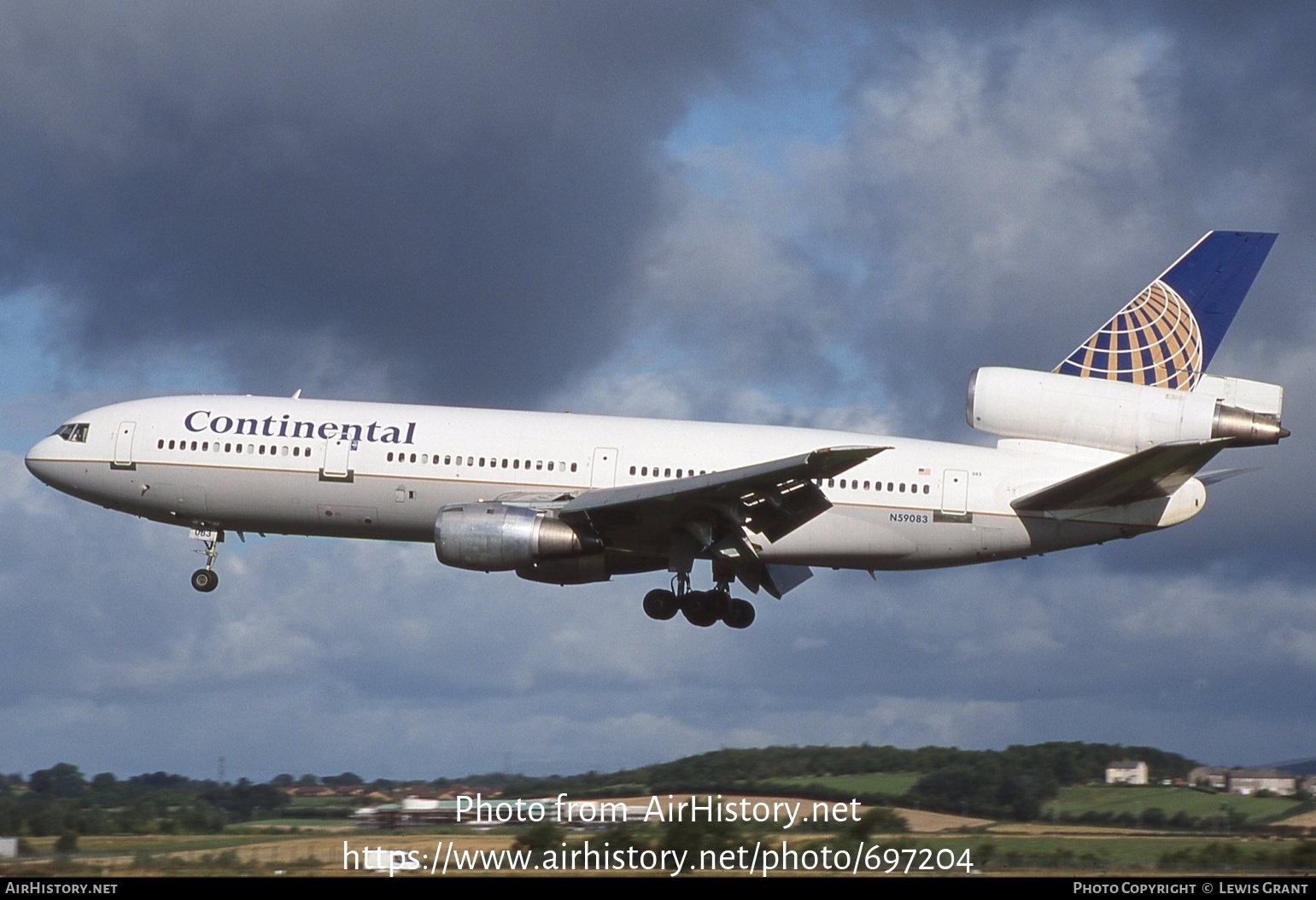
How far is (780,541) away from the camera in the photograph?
33750 millimetres

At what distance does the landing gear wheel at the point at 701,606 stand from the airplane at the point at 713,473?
45mm

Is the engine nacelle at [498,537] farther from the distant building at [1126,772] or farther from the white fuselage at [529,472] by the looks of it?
the distant building at [1126,772]

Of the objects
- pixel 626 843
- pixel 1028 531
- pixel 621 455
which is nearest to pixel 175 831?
pixel 626 843

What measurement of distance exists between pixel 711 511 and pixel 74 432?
16.0 metres

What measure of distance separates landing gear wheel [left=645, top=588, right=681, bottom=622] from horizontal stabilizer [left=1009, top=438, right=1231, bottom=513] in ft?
26.9

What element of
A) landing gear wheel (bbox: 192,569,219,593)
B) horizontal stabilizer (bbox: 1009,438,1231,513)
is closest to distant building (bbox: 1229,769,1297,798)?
horizontal stabilizer (bbox: 1009,438,1231,513)

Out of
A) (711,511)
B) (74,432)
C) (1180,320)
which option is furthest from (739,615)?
(74,432)

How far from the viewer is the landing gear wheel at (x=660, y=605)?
35000 mm

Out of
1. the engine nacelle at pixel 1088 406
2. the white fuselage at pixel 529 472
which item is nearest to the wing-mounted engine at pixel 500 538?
the white fuselage at pixel 529 472

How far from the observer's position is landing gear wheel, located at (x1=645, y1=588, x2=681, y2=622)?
35.0 metres

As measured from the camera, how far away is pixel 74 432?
119 ft

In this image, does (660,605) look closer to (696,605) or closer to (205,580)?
(696,605)

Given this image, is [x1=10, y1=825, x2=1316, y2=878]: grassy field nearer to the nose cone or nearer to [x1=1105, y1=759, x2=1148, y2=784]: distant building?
[x1=1105, y1=759, x2=1148, y2=784]: distant building
